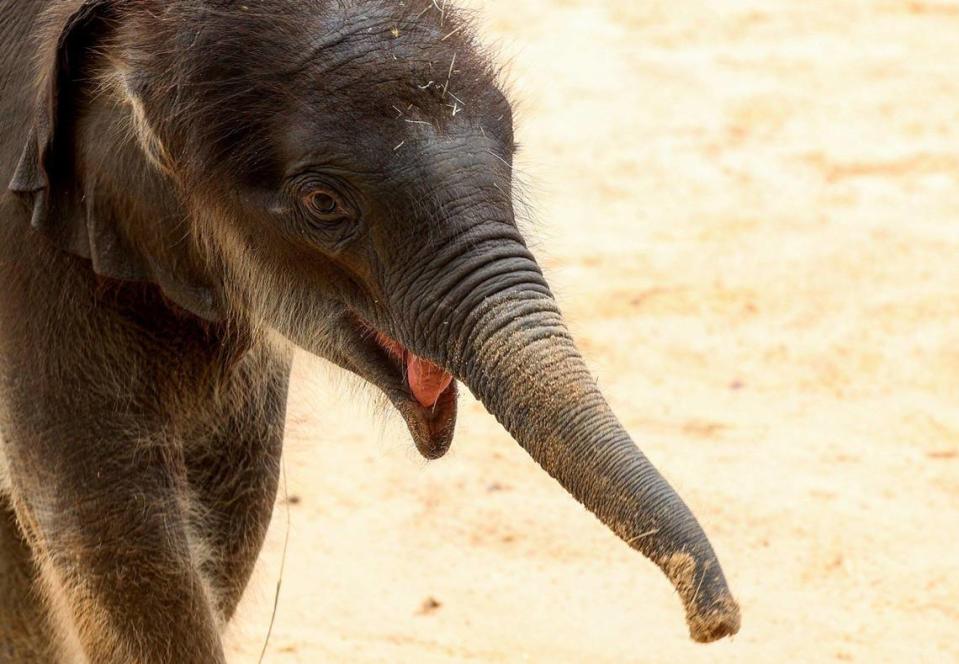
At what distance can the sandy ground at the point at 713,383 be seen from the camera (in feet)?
17.2

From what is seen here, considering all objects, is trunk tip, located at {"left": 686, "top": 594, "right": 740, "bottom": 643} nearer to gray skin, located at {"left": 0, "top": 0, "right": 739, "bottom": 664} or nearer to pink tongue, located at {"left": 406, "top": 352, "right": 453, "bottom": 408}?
gray skin, located at {"left": 0, "top": 0, "right": 739, "bottom": 664}

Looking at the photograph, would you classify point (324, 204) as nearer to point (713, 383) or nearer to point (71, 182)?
point (71, 182)

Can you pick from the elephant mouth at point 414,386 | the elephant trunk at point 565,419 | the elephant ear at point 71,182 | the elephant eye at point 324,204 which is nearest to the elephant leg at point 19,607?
the elephant ear at point 71,182

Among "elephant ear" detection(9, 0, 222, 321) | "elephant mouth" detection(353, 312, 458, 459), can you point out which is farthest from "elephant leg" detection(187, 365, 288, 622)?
"elephant mouth" detection(353, 312, 458, 459)

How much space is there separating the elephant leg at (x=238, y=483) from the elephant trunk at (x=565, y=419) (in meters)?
1.07

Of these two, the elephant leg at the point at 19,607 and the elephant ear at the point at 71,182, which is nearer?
the elephant ear at the point at 71,182

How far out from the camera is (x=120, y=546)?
3.72m

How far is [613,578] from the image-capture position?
5.55m

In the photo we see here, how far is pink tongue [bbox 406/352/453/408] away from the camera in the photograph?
3367 millimetres

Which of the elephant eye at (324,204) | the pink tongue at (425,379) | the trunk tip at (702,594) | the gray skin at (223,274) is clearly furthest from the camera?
the pink tongue at (425,379)

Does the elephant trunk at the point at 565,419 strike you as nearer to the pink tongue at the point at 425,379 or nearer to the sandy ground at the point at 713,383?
the pink tongue at the point at 425,379

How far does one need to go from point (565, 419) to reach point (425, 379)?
1.45 ft

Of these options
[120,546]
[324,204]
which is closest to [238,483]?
[120,546]

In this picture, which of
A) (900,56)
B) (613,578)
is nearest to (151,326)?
(613,578)
